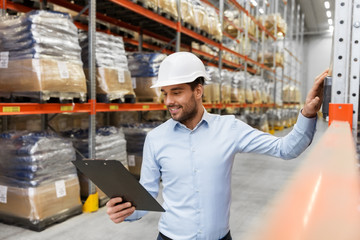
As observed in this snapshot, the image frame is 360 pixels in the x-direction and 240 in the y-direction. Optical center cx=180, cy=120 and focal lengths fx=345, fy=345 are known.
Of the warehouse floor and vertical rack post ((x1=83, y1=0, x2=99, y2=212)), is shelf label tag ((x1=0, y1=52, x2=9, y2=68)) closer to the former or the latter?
vertical rack post ((x1=83, y1=0, x2=99, y2=212))

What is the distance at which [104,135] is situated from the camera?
16.2 feet

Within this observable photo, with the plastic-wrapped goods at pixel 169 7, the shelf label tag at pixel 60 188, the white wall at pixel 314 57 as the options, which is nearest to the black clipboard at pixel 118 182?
the shelf label tag at pixel 60 188

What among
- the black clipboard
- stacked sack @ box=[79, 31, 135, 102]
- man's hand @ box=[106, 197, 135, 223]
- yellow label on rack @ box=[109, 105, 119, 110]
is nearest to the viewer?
the black clipboard

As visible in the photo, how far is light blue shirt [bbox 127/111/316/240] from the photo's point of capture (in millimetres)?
1937

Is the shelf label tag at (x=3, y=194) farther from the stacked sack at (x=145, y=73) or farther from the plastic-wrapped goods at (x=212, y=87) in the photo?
the plastic-wrapped goods at (x=212, y=87)

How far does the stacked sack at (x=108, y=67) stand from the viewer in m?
4.71

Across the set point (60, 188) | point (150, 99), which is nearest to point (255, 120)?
point (150, 99)

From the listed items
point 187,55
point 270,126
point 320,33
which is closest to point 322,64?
point 320,33

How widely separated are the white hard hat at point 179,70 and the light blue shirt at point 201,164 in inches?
9.7

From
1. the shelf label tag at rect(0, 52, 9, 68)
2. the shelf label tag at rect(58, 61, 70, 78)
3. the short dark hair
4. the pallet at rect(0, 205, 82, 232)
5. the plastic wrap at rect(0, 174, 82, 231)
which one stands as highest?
the shelf label tag at rect(0, 52, 9, 68)

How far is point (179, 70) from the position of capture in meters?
2.04

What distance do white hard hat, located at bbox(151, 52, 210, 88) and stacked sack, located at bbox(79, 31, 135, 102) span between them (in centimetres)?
278

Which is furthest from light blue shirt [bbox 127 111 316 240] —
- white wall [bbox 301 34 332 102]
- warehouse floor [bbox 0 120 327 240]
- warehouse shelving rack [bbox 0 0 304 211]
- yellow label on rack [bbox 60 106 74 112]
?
white wall [bbox 301 34 332 102]

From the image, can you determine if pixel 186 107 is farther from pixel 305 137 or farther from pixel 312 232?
pixel 312 232
